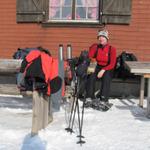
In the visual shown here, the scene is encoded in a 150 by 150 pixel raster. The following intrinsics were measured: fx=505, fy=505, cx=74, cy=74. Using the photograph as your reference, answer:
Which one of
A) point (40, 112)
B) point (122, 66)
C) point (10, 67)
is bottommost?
point (40, 112)

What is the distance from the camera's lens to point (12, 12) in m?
11.8

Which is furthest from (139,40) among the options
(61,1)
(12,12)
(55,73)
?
(55,73)

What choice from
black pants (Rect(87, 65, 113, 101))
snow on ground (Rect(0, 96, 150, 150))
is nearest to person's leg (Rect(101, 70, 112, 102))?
black pants (Rect(87, 65, 113, 101))

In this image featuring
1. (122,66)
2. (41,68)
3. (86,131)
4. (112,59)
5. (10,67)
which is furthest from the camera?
(122,66)

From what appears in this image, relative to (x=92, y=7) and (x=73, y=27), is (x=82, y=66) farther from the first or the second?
(x=92, y=7)

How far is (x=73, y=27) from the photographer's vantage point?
1144 cm

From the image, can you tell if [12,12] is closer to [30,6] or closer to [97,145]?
[30,6]

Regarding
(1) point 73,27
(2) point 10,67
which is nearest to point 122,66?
(1) point 73,27

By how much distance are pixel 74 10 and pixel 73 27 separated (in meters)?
0.40

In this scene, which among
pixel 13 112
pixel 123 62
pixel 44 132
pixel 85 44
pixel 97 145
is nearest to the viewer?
pixel 97 145

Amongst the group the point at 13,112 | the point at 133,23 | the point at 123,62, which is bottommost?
the point at 13,112

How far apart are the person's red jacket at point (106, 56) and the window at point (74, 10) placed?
1996 mm

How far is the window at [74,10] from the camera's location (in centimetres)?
1140

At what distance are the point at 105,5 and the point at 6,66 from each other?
3.24 meters
